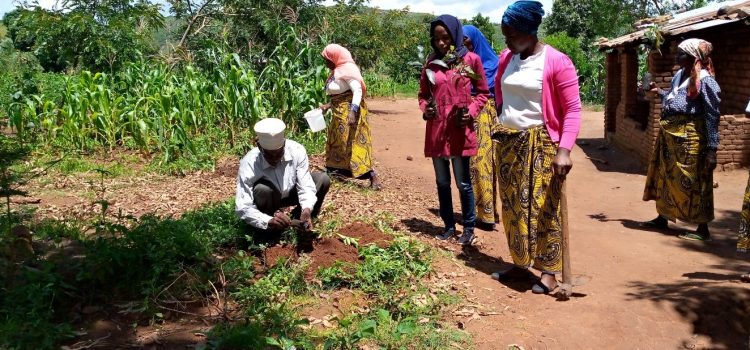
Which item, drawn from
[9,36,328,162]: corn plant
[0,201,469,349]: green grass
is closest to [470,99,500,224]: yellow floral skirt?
[0,201,469,349]: green grass

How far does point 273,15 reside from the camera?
1439 cm

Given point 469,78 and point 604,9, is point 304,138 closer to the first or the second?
point 469,78

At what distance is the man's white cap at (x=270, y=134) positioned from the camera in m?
4.27

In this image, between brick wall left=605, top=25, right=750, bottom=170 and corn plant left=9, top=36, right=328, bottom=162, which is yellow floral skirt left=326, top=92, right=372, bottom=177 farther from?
brick wall left=605, top=25, right=750, bottom=170

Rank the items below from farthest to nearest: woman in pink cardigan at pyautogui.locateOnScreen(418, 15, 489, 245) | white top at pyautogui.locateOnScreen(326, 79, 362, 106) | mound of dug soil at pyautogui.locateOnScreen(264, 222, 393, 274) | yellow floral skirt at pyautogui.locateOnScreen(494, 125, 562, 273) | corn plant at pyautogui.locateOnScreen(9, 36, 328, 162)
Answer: corn plant at pyautogui.locateOnScreen(9, 36, 328, 162) < white top at pyautogui.locateOnScreen(326, 79, 362, 106) < woman in pink cardigan at pyautogui.locateOnScreen(418, 15, 489, 245) < mound of dug soil at pyautogui.locateOnScreen(264, 222, 393, 274) < yellow floral skirt at pyautogui.locateOnScreen(494, 125, 562, 273)

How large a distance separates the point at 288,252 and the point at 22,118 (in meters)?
6.18

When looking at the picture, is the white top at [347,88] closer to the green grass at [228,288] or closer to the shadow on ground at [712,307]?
the green grass at [228,288]

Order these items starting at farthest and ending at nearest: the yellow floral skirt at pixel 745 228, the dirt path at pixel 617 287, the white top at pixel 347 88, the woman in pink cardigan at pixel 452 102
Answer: the white top at pixel 347 88 → the woman in pink cardigan at pixel 452 102 → the yellow floral skirt at pixel 745 228 → the dirt path at pixel 617 287

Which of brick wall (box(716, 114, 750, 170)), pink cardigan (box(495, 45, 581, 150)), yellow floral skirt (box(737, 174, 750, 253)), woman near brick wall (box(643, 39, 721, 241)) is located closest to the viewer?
pink cardigan (box(495, 45, 581, 150))

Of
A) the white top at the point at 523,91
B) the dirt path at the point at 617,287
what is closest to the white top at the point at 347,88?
the dirt path at the point at 617,287

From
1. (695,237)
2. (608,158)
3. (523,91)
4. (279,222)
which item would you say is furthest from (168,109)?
(608,158)

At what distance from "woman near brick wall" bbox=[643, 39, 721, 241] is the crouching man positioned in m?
3.39

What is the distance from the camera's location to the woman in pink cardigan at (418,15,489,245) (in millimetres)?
4910

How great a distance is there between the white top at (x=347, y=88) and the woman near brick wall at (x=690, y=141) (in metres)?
2.98
